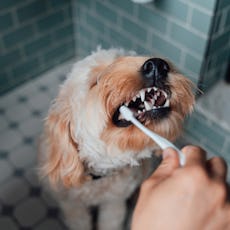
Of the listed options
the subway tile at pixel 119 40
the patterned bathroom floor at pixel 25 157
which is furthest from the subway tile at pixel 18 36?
the subway tile at pixel 119 40

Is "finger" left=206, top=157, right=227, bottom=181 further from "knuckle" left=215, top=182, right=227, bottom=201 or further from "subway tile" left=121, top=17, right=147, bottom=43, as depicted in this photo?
"subway tile" left=121, top=17, right=147, bottom=43

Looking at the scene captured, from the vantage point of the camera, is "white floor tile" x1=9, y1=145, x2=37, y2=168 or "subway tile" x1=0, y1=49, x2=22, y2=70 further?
"subway tile" x1=0, y1=49, x2=22, y2=70

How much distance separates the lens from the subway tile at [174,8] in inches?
56.6

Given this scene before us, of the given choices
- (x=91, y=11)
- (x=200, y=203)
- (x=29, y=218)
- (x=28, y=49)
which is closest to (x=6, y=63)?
(x=28, y=49)

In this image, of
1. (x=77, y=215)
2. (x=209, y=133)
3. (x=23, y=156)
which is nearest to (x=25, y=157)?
→ (x=23, y=156)

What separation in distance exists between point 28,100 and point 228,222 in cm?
150

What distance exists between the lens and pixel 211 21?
136 cm

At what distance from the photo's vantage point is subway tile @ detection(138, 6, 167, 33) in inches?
61.0

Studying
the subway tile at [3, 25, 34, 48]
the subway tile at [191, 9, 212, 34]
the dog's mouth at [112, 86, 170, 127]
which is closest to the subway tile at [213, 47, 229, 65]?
the subway tile at [191, 9, 212, 34]

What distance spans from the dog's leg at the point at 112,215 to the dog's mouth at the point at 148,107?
1.39ft

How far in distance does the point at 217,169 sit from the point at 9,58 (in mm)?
1488

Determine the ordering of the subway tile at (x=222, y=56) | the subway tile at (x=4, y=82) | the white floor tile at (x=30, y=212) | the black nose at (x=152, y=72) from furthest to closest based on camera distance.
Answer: the subway tile at (x=4, y=82) → the subway tile at (x=222, y=56) → the white floor tile at (x=30, y=212) → the black nose at (x=152, y=72)

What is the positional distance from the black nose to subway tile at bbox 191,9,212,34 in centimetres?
56

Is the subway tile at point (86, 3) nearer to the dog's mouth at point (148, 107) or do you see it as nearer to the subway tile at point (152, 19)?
the subway tile at point (152, 19)
